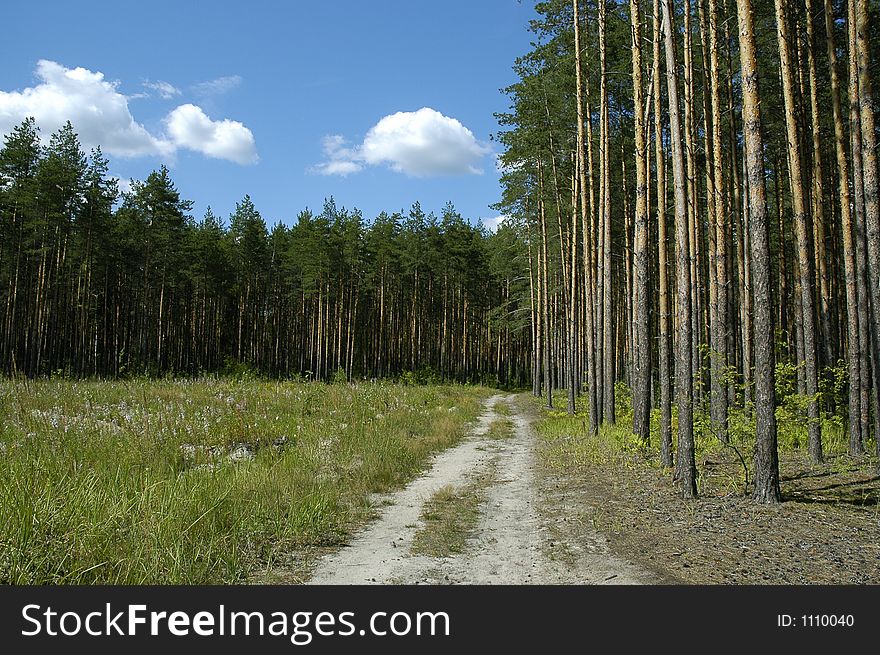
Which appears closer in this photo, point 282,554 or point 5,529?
point 5,529

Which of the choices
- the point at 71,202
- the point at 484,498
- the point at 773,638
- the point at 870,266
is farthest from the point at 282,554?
the point at 71,202

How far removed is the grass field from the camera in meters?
4.36

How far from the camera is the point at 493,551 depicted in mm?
5508

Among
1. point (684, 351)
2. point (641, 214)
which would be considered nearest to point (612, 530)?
point (684, 351)

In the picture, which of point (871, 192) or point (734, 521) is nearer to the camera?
point (734, 521)

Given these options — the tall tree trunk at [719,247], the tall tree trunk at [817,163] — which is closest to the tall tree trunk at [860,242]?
the tall tree trunk at [817,163]

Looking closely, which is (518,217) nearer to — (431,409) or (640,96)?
(431,409)

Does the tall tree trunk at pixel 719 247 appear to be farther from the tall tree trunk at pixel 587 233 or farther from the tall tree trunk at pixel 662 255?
the tall tree trunk at pixel 587 233

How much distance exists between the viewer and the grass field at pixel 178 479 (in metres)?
4.36

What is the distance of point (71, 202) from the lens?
3188 centimetres

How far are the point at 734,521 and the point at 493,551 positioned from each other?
3.03 metres

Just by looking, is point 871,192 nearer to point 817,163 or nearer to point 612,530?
point 817,163

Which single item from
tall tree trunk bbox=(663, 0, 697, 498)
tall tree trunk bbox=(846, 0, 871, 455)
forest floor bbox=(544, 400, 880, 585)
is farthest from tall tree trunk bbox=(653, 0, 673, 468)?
tall tree trunk bbox=(846, 0, 871, 455)

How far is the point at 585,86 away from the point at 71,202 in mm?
30387
